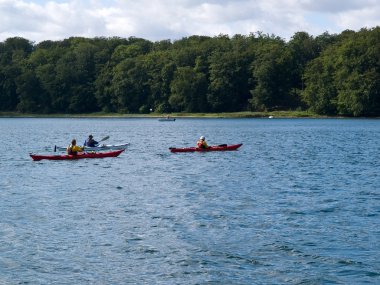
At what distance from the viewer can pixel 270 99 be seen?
144125 mm

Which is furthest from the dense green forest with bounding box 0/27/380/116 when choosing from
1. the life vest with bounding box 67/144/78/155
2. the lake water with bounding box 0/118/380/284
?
the lake water with bounding box 0/118/380/284

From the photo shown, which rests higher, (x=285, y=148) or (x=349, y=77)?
(x=349, y=77)

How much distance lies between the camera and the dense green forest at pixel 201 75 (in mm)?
134500

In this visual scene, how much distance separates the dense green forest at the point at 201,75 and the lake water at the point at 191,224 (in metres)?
90.7

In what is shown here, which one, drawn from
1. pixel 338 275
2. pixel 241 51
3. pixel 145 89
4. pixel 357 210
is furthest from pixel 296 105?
pixel 338 275

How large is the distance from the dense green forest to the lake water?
90.7 meters

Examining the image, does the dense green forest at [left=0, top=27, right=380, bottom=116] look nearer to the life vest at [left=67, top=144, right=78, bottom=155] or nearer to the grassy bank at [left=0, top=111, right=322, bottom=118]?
the grassy bank at [left=0, top=111, right=322, bottom=118]

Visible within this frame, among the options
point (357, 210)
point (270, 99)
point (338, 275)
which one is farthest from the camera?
point (270, 99)

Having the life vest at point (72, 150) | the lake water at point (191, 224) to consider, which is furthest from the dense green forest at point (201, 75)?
the lake water at point (191, 224)

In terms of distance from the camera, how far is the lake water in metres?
19.8

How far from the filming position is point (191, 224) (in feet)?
84.7

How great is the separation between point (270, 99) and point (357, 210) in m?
117

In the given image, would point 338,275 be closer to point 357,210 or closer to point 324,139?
point 357,210

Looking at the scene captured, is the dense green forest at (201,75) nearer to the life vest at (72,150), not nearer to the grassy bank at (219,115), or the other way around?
the grassy bank at (219,115)
